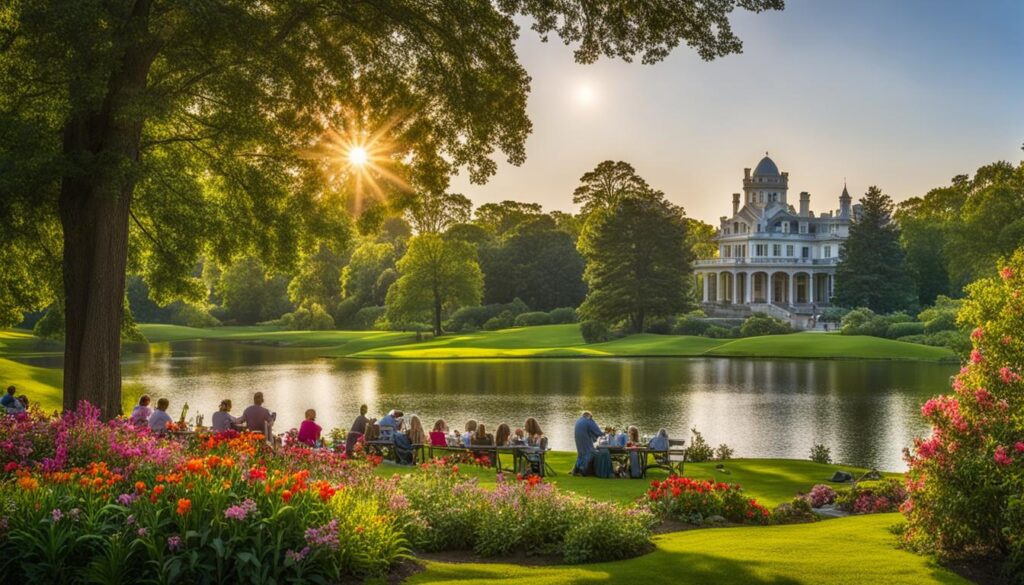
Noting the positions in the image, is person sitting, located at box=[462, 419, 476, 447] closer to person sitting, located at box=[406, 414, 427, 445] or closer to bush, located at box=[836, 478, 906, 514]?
person sitting, located at box=[406, 414, 427, 445]

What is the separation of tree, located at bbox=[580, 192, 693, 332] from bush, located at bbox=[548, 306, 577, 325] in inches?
347

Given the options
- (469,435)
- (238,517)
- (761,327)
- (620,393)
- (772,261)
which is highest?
(772,261)

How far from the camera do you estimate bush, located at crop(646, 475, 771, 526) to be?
448 inches

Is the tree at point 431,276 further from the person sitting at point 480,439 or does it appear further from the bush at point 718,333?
the person sitting at point 480,439

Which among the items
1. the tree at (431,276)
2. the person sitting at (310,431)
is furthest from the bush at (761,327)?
the person sitting at (310,431)

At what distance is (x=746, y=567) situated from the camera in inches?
312

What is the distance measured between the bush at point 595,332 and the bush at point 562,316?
10.7 m

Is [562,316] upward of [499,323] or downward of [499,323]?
upward

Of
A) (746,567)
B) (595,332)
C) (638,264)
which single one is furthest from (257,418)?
(638,264)

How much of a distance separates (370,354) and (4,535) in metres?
51.6

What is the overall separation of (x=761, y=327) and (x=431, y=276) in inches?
995

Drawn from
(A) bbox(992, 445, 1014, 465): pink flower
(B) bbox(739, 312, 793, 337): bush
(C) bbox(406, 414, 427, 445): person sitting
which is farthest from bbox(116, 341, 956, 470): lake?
(B) bbox(739, 312, 793, 337): bush

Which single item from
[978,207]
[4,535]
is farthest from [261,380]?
[978,207]

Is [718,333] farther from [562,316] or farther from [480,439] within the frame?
[480,439]
